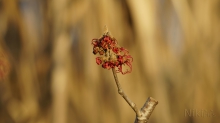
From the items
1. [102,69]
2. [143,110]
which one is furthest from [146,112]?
[102,69]

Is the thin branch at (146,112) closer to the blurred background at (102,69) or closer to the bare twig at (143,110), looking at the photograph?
the bare twig at (143,110)

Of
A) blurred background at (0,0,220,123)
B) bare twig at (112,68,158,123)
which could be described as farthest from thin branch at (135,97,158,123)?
blurred background at (0,0,220,123)

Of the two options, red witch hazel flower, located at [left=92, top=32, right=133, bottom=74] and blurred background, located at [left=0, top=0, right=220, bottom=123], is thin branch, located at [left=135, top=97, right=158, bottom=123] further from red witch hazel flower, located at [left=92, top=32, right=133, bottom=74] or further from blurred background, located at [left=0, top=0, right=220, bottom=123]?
blurred background, located at [left=0, top=0, right=220, bottom=123]

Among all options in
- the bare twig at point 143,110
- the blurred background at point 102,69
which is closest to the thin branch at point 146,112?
the bare twig at point 143,110

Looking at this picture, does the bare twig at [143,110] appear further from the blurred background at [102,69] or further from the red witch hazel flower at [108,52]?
the blurred background at [102,69]

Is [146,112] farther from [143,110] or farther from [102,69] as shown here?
[102,69]

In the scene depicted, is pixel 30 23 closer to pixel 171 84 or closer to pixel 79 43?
pixel 79 43

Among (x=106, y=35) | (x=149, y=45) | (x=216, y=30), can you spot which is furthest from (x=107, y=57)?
(x=216, y=30)

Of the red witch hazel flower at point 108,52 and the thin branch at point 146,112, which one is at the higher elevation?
the red witch hazel flower at point 108,52

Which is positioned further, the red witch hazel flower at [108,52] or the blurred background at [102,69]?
the blurred background at [102,69]
